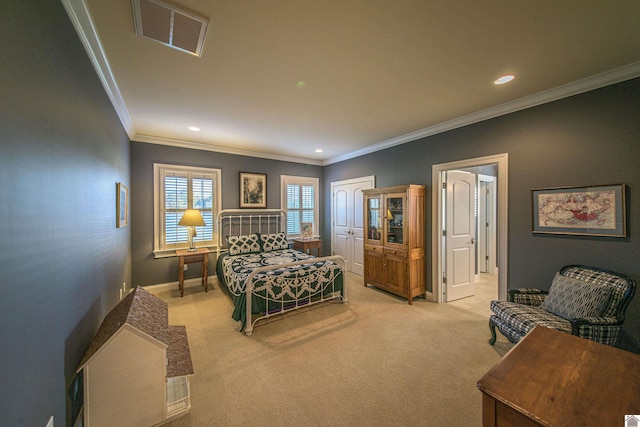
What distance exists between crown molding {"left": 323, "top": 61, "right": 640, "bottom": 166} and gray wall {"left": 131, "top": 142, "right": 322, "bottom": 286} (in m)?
3.51

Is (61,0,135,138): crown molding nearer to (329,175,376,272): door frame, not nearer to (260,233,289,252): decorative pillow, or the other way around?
(260,233,289,252): decorative pillow

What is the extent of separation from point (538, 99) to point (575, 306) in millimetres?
2215

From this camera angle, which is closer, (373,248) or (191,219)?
(191,219)

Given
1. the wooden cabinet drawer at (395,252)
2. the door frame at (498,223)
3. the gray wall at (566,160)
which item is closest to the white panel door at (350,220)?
the wooden cabinet drawer at (395,252)

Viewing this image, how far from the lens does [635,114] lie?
84.3 inches

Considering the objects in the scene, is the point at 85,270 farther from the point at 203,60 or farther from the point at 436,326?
the point at 436,326

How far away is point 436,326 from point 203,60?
Result: 3863 mm

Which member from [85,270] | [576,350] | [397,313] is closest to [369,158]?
[397,313]

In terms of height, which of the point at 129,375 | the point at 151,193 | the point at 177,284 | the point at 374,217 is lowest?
the point at 177,284

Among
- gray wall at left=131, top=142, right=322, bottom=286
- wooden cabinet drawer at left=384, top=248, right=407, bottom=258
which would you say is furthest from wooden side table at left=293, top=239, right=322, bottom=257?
wooden cabinet drawer at left=384, top=248, right=407, bottom=258

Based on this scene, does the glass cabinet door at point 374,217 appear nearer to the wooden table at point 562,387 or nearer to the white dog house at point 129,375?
the wooden table at point 562,387

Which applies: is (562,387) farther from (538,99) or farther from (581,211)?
(538,99)

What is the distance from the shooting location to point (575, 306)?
6.95 ft

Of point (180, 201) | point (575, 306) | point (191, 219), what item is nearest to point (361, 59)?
point (575, 306)
